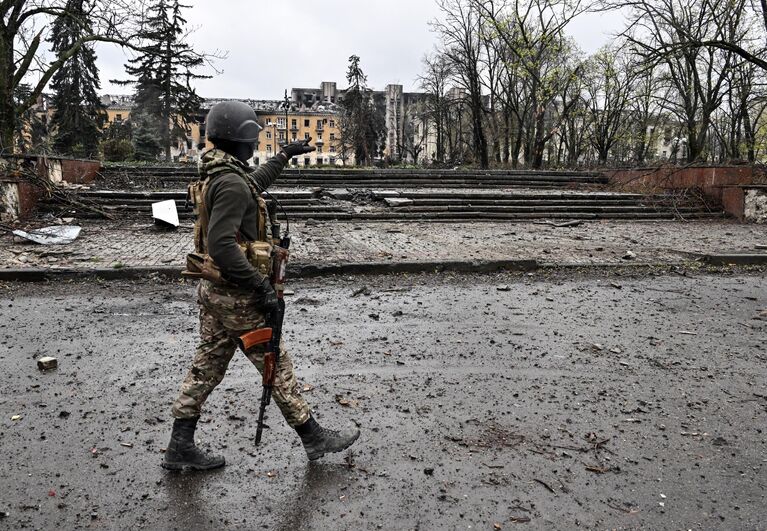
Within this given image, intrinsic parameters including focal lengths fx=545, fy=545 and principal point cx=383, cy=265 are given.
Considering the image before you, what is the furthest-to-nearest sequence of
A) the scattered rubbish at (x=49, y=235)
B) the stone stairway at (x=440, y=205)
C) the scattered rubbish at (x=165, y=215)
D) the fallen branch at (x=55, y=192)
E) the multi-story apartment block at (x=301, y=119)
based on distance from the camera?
the multi-story apartment block at (x=301, y=119), the stone stairway at (x=440, y=205), the fallen branch at (x=55, y=192), the scattered rubbish at (x=165, y=215), the scattered rubbish at (x=49, y=235)

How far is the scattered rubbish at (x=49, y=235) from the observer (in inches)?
392

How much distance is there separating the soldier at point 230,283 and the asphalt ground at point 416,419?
22 centimetres

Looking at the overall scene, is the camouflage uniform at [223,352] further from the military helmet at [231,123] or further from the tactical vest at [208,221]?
the military helmet at [231,123]

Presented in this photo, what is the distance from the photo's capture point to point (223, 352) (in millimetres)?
3021

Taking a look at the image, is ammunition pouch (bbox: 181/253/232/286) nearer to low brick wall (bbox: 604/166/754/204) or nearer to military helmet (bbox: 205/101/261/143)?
military helmet (bbox: 205/101/261/143)

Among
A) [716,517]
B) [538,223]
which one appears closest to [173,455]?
[716,517]

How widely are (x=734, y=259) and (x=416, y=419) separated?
8186 millimetres

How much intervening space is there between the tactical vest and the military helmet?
10 centimetres

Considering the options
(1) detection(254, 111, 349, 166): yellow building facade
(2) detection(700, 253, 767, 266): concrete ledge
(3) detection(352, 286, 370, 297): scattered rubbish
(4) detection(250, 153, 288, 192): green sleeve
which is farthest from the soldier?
(1) detection(254, 111, 349, 166): yellow building facade

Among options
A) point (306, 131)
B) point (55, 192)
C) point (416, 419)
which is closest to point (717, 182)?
point (416, 419)

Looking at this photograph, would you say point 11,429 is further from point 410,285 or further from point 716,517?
point 410,285

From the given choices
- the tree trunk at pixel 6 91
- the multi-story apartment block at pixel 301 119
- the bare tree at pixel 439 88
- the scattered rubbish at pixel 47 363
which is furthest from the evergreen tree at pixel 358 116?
the scattered rubbish at pixel 47 363

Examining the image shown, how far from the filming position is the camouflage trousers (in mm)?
2891

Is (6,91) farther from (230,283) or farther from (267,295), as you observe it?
(267,295)
